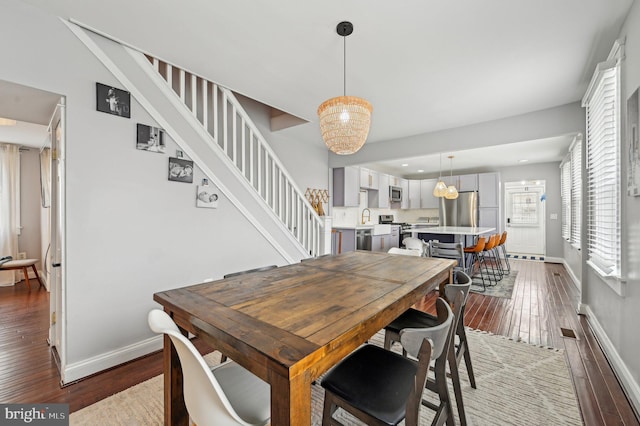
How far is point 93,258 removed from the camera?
2.00m

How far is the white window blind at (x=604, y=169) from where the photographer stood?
2.13 metres

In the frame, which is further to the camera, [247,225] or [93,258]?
[247,225]

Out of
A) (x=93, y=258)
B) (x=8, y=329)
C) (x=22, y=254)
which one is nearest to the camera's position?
(x=93, y=258)

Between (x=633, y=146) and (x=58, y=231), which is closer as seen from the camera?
(x=633, y=146)

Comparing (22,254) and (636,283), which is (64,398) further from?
(22,254)

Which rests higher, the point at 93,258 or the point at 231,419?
the point at 93,258

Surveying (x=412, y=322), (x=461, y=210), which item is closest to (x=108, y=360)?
(x=412, y=322)

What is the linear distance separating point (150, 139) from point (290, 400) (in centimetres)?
234

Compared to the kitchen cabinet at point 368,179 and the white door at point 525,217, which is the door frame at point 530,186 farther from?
the kitchen cabinet at point 368,179

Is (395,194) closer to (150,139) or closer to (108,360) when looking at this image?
(150,139)

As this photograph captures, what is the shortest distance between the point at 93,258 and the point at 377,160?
13.4ft

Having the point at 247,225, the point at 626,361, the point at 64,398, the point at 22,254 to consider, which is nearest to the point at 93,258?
the point at 64,398

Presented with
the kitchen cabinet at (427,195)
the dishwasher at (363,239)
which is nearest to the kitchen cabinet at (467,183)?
the kitchen cabinet at (427,195)

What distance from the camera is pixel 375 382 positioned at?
1153mm
